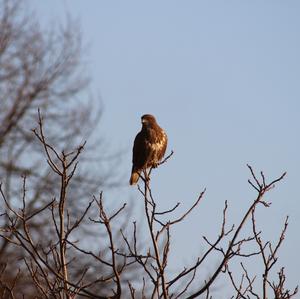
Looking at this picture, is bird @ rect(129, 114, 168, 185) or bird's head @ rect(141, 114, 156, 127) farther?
bird's head @ rect(141, 114, 156, 127)

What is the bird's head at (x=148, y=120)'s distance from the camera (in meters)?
7.90

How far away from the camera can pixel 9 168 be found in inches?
609

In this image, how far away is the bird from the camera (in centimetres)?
769

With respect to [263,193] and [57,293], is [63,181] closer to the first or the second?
[57,293]

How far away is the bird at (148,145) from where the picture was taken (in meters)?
7.69

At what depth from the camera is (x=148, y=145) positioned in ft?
25.3

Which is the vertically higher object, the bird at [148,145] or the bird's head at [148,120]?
the bird's head at [148,120]

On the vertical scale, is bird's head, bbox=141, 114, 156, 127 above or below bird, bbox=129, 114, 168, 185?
above

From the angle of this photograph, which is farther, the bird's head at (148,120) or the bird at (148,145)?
the bird's head at (148,120)

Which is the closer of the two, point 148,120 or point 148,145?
point 148,145

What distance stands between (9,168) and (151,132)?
811 cm

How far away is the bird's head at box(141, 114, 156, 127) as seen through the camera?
7.90 meters

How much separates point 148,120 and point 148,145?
338 mm

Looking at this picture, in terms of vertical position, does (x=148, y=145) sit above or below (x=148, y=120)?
below
